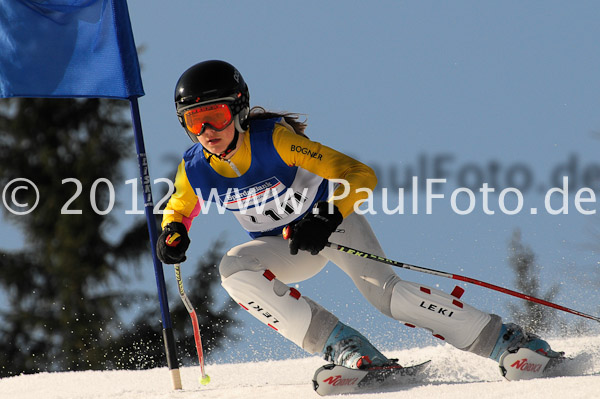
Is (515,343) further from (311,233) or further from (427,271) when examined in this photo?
(311,233)

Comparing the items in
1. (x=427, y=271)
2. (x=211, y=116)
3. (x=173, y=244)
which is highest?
(x=211, y=116)

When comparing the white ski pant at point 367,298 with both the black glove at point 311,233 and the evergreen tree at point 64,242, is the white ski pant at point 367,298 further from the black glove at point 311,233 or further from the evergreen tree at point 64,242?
the evergreen tree at point 64,242

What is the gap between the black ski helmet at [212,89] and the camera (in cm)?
355

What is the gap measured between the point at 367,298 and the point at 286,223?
630 millimetres

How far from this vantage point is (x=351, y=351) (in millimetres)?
3340

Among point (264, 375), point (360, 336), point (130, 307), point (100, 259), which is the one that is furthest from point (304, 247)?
point (100, 259)

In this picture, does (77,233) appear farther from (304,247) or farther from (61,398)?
(304,247)

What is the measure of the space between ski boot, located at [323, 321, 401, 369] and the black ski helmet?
120 centimetres

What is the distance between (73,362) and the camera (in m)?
11.1

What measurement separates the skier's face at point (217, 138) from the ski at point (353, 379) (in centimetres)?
126

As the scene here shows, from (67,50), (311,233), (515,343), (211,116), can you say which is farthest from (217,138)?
(67,50)

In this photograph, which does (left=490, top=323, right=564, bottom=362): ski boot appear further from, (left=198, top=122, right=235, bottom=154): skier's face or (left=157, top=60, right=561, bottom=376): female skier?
(left=198, top=122, right=235, bottom=154): skier's face

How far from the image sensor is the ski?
3.23 metres

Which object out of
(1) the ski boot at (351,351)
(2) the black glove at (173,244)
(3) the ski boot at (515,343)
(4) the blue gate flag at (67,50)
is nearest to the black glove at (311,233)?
(1) the ski boot at (351,351)
